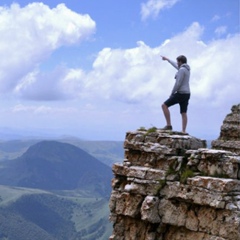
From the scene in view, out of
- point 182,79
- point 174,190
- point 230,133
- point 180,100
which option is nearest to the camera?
point 174,190

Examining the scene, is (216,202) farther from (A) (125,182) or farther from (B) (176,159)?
(A) (125,182)

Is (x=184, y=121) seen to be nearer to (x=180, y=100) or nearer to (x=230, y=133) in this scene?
(x=180, y=100)

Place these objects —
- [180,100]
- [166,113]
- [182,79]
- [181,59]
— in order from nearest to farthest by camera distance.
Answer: [182,79] < [181,59] < [180,100] < [166,113]

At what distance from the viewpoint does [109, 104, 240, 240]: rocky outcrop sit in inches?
899

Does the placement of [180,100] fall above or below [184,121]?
above

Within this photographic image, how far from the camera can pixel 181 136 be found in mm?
26078

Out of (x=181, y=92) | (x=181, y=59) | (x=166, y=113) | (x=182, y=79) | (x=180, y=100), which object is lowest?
(x=166, y=113)

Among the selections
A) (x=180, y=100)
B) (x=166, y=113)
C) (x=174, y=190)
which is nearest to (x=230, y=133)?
(x=180, y=100)

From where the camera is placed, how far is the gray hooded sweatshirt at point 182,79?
2755cm

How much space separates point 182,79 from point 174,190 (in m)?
7.49

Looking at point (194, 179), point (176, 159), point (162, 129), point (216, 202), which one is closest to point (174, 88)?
point (162, 129)

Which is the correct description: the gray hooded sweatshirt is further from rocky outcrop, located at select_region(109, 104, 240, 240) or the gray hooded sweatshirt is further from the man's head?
rocky outcrop, located at select_region(109, 104, 240, 240)

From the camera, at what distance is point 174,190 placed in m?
24.9

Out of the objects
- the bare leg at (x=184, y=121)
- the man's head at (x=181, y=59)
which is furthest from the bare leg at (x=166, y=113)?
the man's head at (x=181, y=59)
